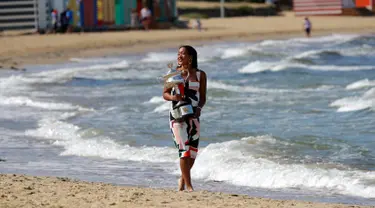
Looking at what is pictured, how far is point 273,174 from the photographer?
10.8 meters

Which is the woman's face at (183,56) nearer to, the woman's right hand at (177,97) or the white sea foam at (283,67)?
the woman's right hand at (177,97)

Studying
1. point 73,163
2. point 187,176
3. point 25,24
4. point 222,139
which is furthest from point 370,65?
point 187,176

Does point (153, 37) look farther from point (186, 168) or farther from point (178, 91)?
point (178, 91)

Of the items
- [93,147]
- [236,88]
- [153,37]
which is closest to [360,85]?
[236,88]

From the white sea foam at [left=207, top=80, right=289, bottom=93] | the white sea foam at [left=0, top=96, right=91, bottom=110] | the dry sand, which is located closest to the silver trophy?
the dry sand

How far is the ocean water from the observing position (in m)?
10.7

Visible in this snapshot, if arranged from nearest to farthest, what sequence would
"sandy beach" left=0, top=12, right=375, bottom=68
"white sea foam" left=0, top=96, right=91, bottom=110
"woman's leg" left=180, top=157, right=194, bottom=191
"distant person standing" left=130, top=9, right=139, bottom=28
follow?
"woman's leg" left=180, top=157, right=194, bottom=191, "white sea foam" left=0, top=96, right=91, bottom=110, "sandy beach" left=0, top=12, right=375, bottom=68, "distant person standing" left=130, top=9, right=139, bottom=28

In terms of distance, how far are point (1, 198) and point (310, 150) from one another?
609cm

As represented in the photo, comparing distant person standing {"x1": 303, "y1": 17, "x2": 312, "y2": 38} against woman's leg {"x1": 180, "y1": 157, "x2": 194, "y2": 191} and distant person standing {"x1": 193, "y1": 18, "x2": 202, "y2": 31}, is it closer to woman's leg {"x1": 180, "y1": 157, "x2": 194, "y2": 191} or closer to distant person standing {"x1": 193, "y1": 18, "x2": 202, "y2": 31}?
distant person standing {"x1": 193, "y1": 18, "x2": 202, "y2": 31}

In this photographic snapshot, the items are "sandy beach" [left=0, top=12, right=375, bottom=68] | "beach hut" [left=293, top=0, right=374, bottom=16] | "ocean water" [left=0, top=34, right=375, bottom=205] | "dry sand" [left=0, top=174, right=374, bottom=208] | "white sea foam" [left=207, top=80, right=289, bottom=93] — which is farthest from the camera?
"beach hut" [left=293, top=0, right=374, bottom=16]

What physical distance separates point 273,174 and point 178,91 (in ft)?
8.72

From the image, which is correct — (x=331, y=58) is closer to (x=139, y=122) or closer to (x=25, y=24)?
(x=25, y=24)

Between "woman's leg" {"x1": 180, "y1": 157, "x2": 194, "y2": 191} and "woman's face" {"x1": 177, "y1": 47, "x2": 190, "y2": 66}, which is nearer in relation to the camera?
"woman's face" {"x1": 177, "y1": 47, "x2": 190, "y2": 66}

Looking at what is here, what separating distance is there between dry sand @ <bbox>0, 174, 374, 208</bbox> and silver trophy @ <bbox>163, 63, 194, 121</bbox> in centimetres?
68
